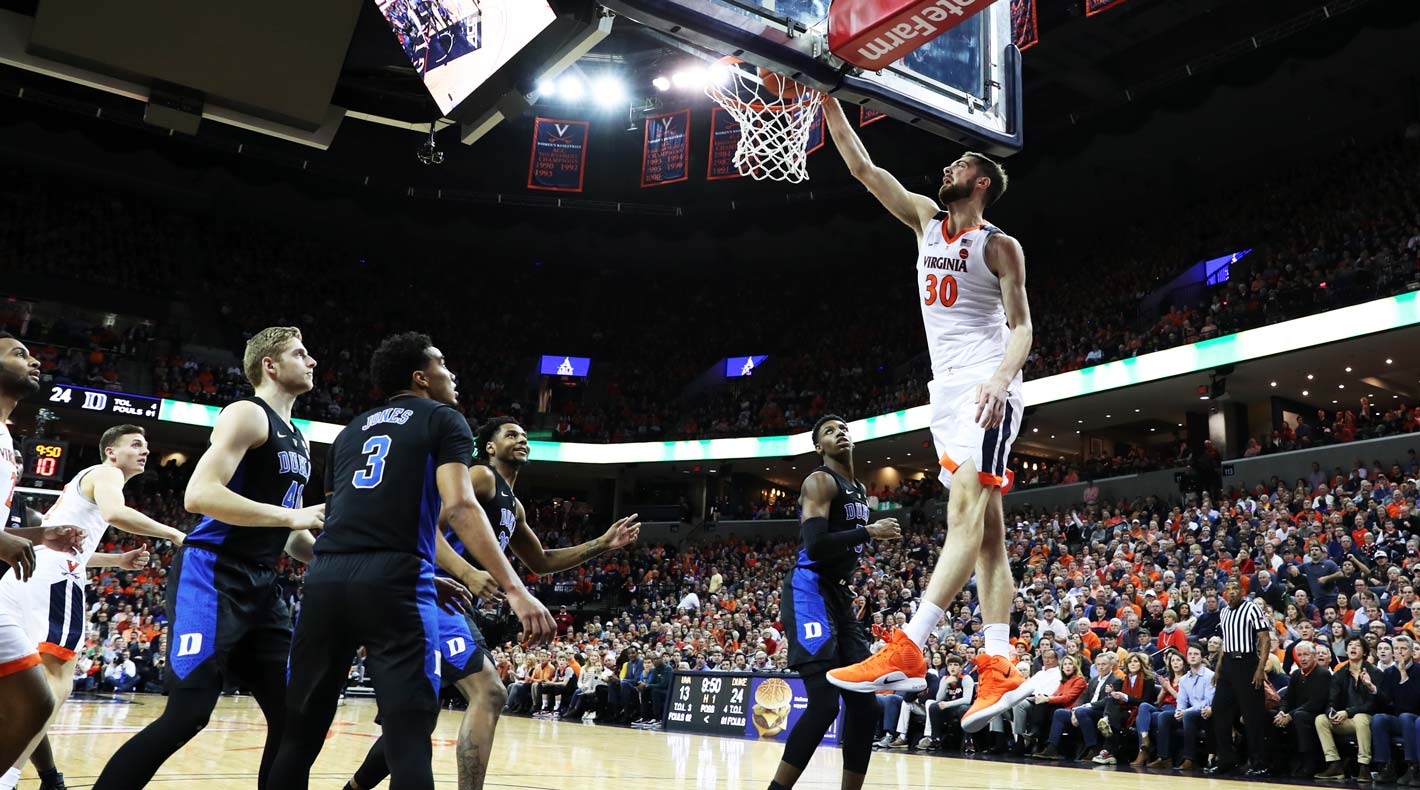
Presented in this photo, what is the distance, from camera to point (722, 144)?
2369 centimetres

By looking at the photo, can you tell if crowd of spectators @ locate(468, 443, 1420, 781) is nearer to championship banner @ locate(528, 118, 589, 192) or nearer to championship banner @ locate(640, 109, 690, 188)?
championship banner @ locate(640, 109, 690, 188)

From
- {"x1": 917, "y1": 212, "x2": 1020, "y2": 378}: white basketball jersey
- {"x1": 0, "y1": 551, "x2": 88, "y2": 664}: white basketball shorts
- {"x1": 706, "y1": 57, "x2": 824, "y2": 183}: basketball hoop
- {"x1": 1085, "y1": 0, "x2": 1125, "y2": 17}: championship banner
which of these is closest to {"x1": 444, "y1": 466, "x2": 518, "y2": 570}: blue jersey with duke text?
{"x1": 0, "y1": 551, "x2": 88, "y2": 664}: white basketball shorts

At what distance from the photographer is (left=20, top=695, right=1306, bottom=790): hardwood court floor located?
7062mm

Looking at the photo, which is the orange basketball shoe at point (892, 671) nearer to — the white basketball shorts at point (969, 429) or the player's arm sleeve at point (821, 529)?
the white basketball shorts at point (969, 429)

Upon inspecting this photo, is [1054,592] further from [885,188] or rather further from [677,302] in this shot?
[677,302]

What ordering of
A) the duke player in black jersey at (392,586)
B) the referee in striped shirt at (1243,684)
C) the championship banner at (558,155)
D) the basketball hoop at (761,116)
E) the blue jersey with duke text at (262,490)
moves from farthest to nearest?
the championship banner at (558,155), the referee in striped shirt at (1243,684), the basketball hoop at (761,116), the blue jersey with duke text at (262,490), the duke player in black jersey at (392,586)

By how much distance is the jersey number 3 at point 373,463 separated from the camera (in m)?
3.43

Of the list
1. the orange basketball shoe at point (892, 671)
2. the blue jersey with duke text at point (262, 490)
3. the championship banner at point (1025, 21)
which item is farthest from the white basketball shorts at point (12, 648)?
the championship banner at point (1025, 21)

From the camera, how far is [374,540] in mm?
3340

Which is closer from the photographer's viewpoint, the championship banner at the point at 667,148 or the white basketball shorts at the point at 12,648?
the white basketball shorts at the point at 12,648

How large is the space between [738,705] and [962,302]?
37.9 feet

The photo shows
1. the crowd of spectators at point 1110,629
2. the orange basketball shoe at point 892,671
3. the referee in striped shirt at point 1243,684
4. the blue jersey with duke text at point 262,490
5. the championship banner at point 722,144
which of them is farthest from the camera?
the championship banner at point 722,144

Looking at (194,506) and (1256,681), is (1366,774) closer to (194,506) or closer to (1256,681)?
(1256,681)

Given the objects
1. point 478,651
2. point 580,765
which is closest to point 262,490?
point 478,651
